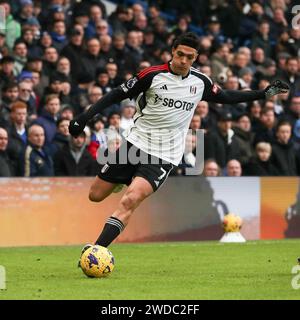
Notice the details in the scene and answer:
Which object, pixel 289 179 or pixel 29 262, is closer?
pixel 29 262

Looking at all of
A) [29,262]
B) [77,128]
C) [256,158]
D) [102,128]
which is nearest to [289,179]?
[256,158]

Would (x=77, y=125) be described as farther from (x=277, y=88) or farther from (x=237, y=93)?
(x=277, y=88)

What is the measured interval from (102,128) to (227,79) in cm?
453

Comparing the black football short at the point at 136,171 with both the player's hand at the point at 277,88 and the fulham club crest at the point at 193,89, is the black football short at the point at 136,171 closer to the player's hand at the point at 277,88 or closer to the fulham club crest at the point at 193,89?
the fulham club crest at the point at 193,89

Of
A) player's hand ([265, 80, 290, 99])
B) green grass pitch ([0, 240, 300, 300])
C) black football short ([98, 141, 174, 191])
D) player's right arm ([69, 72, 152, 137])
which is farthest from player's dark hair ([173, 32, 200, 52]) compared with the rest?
green grass pitch ([0, 240, 300, 300])

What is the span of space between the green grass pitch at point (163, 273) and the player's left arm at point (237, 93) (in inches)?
81.3

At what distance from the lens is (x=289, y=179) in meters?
19.1

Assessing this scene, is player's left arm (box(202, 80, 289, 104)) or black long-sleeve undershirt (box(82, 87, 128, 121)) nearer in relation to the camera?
Result: black long-sleeve undershirt (box(82, 87, 128, 121))

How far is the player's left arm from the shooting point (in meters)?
13.0

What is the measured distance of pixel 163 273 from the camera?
488 inches

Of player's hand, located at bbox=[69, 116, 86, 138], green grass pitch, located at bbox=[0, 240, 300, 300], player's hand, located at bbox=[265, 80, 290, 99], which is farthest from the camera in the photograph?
player's hand, located at bbox=[265, 80, 290, 99]

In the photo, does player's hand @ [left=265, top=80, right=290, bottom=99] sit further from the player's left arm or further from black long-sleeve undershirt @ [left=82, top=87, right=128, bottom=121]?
black long-sleeve undershirt @ [left=82, top=87, right=128, bottom=121]

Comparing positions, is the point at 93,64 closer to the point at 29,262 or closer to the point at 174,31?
the point at 174,31

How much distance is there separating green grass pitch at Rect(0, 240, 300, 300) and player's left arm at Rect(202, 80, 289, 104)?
206 centimetres
